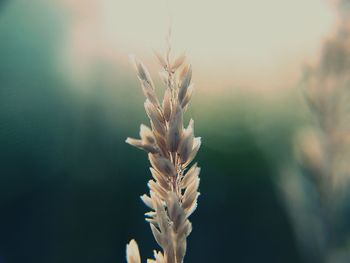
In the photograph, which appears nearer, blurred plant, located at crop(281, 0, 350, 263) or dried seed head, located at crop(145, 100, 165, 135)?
blurred plant, located at crop(281, 0, 350, 263)

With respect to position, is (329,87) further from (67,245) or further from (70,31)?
(70,31)

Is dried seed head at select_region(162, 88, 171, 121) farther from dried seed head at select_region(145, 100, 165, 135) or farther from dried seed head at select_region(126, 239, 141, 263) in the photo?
dried seed head at select_region(126, 239, 141, 263)

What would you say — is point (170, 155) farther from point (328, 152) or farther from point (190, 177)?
point (328, 152)

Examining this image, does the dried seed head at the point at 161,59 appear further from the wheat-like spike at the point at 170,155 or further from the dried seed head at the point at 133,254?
the dried seed head at the point at 133,254

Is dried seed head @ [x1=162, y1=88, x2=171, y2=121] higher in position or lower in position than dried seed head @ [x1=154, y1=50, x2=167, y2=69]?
lower

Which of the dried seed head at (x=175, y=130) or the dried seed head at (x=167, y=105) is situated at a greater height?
the dried seed head at (x=167, y=105)

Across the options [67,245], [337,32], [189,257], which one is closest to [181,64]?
[337,32]

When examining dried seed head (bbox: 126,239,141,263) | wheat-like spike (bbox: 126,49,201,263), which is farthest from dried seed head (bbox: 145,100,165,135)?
dried seed head (bbox: 126,239,141,263)

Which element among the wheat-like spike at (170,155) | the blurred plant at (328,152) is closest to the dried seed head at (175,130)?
the wheat-like spike at (170,155)
